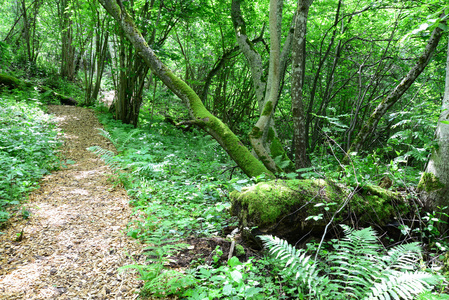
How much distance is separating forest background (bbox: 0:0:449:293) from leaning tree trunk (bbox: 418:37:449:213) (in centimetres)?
1

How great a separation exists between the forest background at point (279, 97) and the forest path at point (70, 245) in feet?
1.11

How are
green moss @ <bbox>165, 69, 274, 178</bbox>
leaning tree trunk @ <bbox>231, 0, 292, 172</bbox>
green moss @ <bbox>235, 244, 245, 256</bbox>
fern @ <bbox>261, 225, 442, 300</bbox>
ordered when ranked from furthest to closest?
leaning tree trunk @ <bbox>231, 0, 292, 172</bbox> < green moss @ <bbox>165, 69, 274, 178</bbox> < green moss @ <bbox>235, 244, 245, 256</bbox> < fern @ <bbox>261, 225, 442, 300</bbox>

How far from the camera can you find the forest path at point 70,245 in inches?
86.5

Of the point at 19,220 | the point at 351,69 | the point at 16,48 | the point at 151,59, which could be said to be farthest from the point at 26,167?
the point at 16,48

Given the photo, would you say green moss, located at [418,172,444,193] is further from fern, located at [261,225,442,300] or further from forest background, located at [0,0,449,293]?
fern, located at [261,225,442,300]

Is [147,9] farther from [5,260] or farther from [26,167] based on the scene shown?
[5,260]

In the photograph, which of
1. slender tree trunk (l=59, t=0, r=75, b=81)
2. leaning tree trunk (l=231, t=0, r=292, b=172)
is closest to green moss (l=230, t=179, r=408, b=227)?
leaning tree trunk (l=231, t=0, r=292, b=172)

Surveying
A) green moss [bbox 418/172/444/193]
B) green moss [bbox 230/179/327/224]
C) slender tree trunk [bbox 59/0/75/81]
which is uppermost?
slender tree trunk [bbox 59/0/75/81]

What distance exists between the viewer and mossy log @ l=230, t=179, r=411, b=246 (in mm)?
2611

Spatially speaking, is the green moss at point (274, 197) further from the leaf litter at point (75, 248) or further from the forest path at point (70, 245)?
the forest path at point (70, 245)

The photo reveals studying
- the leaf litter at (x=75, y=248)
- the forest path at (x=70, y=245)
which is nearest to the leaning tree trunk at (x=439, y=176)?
the leaf litter at (x=75, y=248)

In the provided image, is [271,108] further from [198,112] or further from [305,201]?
[305,201]

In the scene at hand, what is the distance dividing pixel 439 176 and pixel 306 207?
1654 mm

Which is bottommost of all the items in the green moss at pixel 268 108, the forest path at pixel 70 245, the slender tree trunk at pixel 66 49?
the forest path at pixel 70 245
